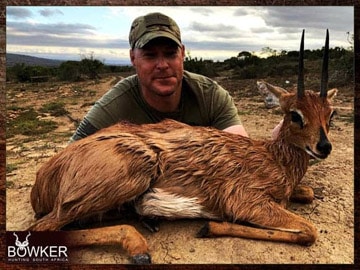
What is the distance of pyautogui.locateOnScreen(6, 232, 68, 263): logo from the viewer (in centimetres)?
330

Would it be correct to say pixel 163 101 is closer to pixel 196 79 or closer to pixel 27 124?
pixel 196 79

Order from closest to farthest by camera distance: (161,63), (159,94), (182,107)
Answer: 1. (161,63)
2. (159,94)
3. (182,107)

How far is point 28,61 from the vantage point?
11.6ft

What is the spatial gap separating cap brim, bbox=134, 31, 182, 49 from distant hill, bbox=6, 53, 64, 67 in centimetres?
67

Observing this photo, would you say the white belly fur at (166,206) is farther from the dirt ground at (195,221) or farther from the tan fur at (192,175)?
the dirt ground at (195,221)

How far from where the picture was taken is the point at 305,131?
11.8ft

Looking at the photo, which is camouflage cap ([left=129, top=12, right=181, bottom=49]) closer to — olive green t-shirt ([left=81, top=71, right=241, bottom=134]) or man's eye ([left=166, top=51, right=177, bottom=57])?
man's eye ([left=166, top=51, right=177, bottom=57])

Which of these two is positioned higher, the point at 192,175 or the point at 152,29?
the point at 152,29

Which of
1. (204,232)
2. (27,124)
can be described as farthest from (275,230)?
(27,124)

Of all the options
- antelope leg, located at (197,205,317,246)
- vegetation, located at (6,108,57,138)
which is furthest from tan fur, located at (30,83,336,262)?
vegetation, located at (6,108,57,138)

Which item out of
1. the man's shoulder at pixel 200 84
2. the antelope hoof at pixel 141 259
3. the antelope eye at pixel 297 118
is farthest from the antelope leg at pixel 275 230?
the man's shoulder at pixel 200 84

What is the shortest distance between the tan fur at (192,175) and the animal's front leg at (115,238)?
3 cm

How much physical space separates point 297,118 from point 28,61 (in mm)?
2119

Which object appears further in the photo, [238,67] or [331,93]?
[238,67]
